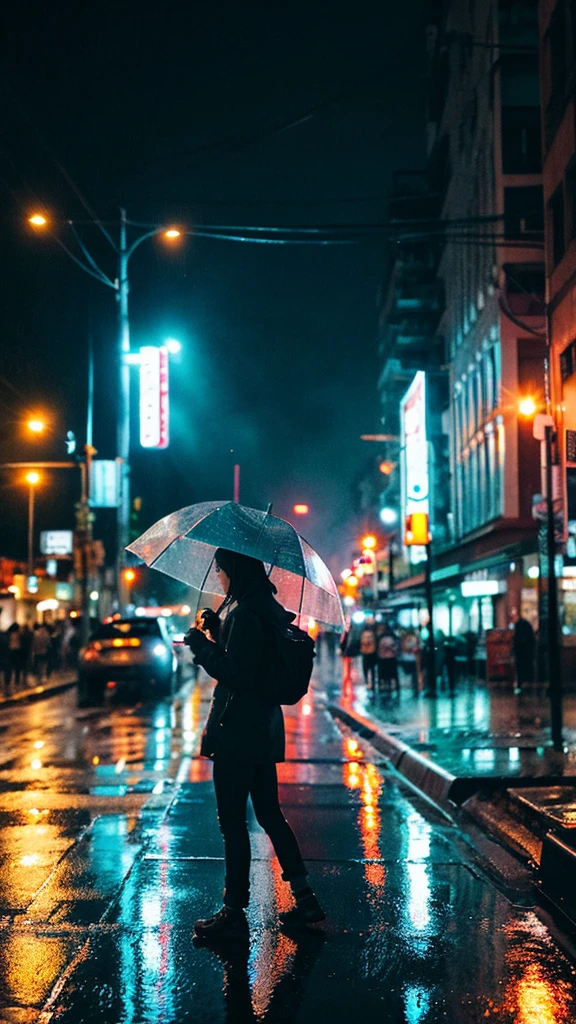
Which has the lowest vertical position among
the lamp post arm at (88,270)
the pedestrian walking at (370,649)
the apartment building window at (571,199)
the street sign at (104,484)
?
the pedestrian walking at (370,649)

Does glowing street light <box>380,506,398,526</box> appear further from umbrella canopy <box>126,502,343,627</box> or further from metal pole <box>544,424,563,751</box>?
umbrella canopy <box>126,502,343,627</box>

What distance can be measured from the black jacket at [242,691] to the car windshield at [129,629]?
1852 centimetres

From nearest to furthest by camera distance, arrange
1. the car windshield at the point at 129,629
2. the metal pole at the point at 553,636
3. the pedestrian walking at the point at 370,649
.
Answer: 1. the metal pole at the point at 553,636
2. the car windshield at the point at 129,629
3. the pedestrian walking at the point at 370,649

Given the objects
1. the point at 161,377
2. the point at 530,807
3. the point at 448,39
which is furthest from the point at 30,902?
the point at 448,39

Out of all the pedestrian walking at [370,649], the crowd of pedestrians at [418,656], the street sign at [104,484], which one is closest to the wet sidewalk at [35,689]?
the street sign at [104,484]

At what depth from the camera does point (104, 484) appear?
1490 inches

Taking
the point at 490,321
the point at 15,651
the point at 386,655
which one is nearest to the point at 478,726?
the point at 386,655

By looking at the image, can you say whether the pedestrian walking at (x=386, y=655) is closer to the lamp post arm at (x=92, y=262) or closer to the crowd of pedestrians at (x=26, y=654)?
the crowd of pedestrians at (x=26, y=654)

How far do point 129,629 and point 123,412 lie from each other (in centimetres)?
1256

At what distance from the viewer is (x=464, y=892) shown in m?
7.15

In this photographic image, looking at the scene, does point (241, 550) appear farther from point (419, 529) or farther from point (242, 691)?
point (419, 529)

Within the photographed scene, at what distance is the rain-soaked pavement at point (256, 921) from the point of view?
4922 millimetres

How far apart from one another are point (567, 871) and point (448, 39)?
44910mm

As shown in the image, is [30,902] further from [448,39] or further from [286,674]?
[448,39]
